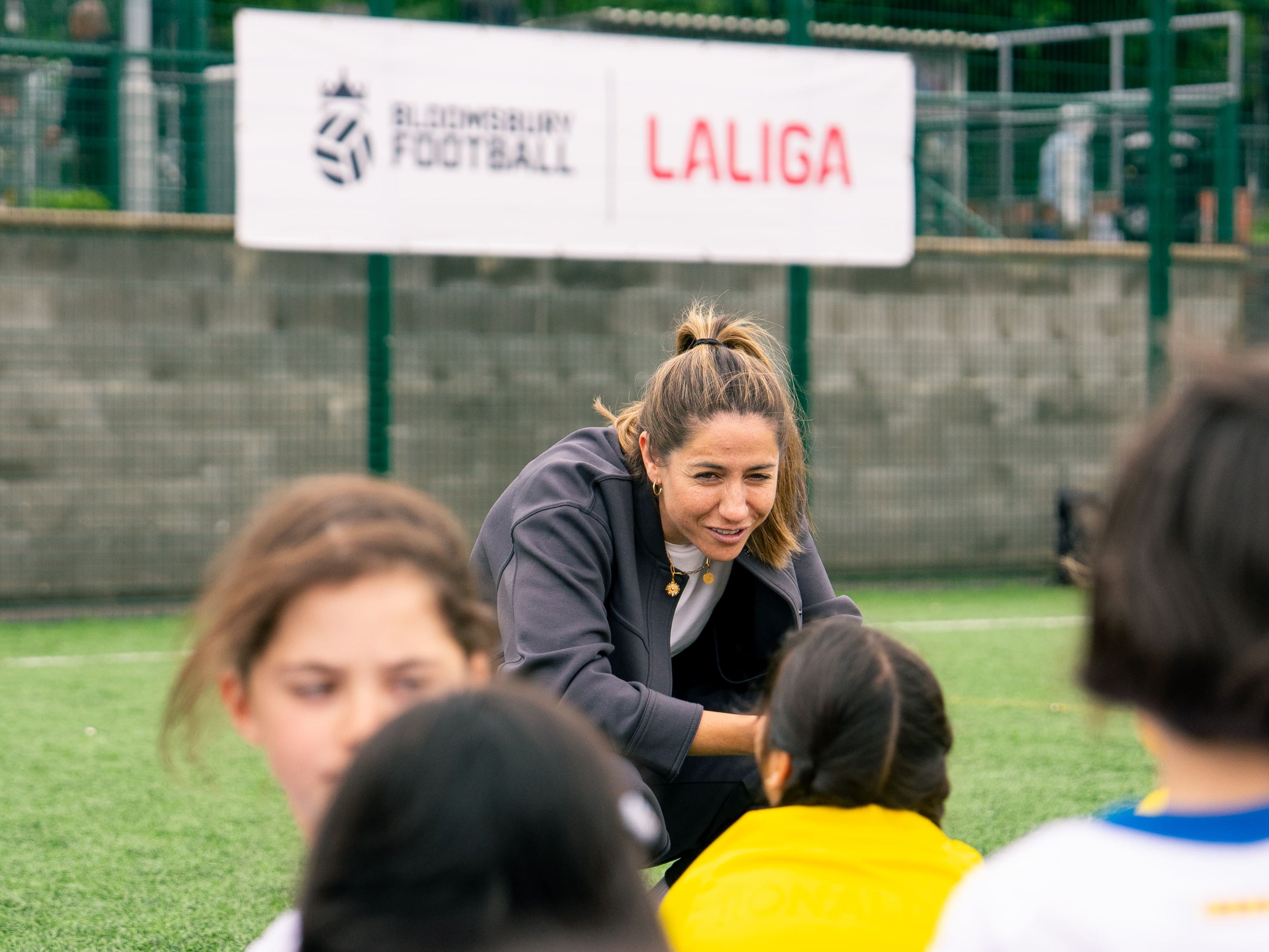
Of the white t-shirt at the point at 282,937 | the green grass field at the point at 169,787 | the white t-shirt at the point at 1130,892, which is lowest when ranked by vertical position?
the green grass field at the point at 169,787

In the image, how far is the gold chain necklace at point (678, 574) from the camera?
2.69m

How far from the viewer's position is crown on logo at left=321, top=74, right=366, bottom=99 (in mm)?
6363

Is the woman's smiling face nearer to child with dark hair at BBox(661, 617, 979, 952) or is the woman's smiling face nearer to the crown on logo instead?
child with dark hair at BBox(661, 617, 979, 952)

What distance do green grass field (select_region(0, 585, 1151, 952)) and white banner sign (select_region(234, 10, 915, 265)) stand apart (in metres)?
1.97

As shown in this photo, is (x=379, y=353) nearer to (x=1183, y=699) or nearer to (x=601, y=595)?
(x=601, y=595)

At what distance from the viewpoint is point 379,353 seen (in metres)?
6.73

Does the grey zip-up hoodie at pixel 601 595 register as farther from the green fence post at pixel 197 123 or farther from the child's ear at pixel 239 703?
the green fence post at pixel 197 123

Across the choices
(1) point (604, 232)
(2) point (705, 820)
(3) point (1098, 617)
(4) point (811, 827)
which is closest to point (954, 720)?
(2) point (705, 820)

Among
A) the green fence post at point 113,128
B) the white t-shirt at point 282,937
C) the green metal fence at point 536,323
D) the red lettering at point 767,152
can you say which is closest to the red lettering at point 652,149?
the red lettering at point 767,152

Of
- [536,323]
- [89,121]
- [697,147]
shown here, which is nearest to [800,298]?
[697,147]

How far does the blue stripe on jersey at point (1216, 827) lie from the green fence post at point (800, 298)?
20.3ft

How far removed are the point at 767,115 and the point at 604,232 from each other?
98 centimetres

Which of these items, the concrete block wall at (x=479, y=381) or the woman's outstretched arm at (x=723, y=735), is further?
the concrete block wall at (x=479, y=381)

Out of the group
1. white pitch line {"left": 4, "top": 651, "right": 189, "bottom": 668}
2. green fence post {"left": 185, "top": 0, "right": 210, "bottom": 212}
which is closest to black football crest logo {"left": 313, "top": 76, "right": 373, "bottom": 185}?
green fence post {"left": 185, "top": 0, "right": 210, "bottom": 212}
